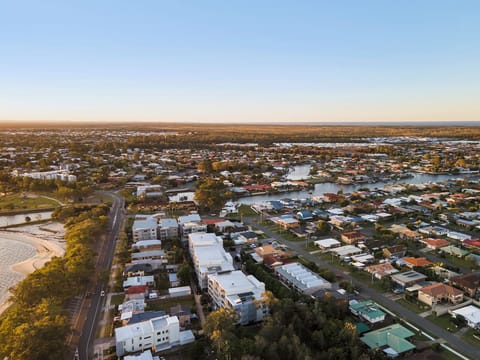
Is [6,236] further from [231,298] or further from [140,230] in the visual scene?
[231,298]

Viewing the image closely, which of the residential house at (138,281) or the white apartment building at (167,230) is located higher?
the white apartment building at (167,230)

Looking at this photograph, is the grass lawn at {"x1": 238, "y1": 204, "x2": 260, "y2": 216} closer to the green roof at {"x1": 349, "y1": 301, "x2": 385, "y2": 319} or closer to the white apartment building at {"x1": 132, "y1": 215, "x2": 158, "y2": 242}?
the white apartment building at {"x1": 132, "y1": 215, "x2": 158, "y2": 242}

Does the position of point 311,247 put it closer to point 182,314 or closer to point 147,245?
point 147,245

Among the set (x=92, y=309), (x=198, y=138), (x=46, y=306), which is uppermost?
(x=198, y=138)

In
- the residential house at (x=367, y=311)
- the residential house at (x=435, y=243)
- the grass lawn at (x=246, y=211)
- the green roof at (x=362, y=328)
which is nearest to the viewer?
the green roof at (x=362, y=328)

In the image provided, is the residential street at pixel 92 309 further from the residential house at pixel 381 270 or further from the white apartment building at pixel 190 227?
the residential house at pixel 381 270

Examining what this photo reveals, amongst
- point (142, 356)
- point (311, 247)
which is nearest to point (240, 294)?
point (142, 356)

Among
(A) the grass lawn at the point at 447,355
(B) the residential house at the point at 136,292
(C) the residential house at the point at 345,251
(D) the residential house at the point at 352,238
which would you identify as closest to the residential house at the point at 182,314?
(B) the residential house at the point at 136,292

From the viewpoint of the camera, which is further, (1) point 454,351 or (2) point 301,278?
(2) point 301,278
